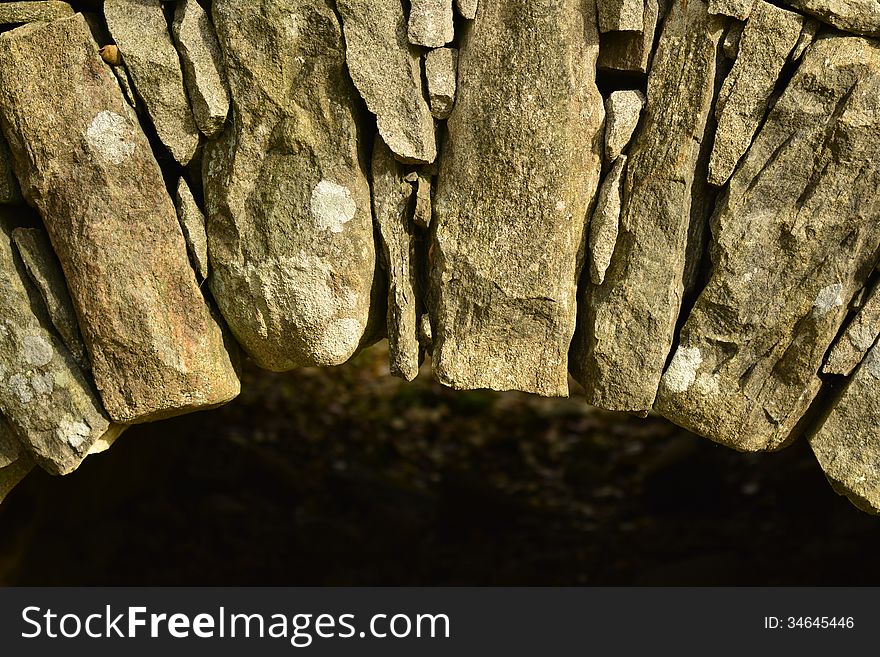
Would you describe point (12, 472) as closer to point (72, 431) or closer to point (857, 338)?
point (72, 431)

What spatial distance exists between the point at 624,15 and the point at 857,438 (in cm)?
88

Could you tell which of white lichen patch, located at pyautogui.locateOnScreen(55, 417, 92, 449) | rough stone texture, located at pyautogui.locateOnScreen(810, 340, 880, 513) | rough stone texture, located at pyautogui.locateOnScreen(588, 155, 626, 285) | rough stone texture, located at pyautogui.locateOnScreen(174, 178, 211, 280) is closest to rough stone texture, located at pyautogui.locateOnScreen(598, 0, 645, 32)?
rough stone texture, located at pyautogui.locateOnScreen(588, 155, 626, 285)

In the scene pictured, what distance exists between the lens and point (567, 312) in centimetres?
183

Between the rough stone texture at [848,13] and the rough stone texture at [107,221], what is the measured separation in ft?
4.03

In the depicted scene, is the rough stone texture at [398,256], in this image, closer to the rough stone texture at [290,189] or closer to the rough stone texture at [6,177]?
the rough stone texture at [290,189]

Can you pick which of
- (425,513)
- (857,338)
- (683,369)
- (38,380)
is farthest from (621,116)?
(425,513)

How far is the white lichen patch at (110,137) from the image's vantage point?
1791 mm

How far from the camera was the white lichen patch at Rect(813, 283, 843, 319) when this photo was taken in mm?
1734

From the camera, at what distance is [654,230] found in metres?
1.79

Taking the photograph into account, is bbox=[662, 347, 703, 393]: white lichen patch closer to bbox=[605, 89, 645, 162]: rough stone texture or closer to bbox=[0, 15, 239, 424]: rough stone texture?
bbox=[605, 89, 645, 162]: rough stone texture

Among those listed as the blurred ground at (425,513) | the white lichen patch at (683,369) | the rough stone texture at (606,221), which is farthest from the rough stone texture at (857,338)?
the blurred ground at (425,513)

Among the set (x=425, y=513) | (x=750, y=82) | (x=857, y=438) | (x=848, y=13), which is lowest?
(x=425, y=513)
